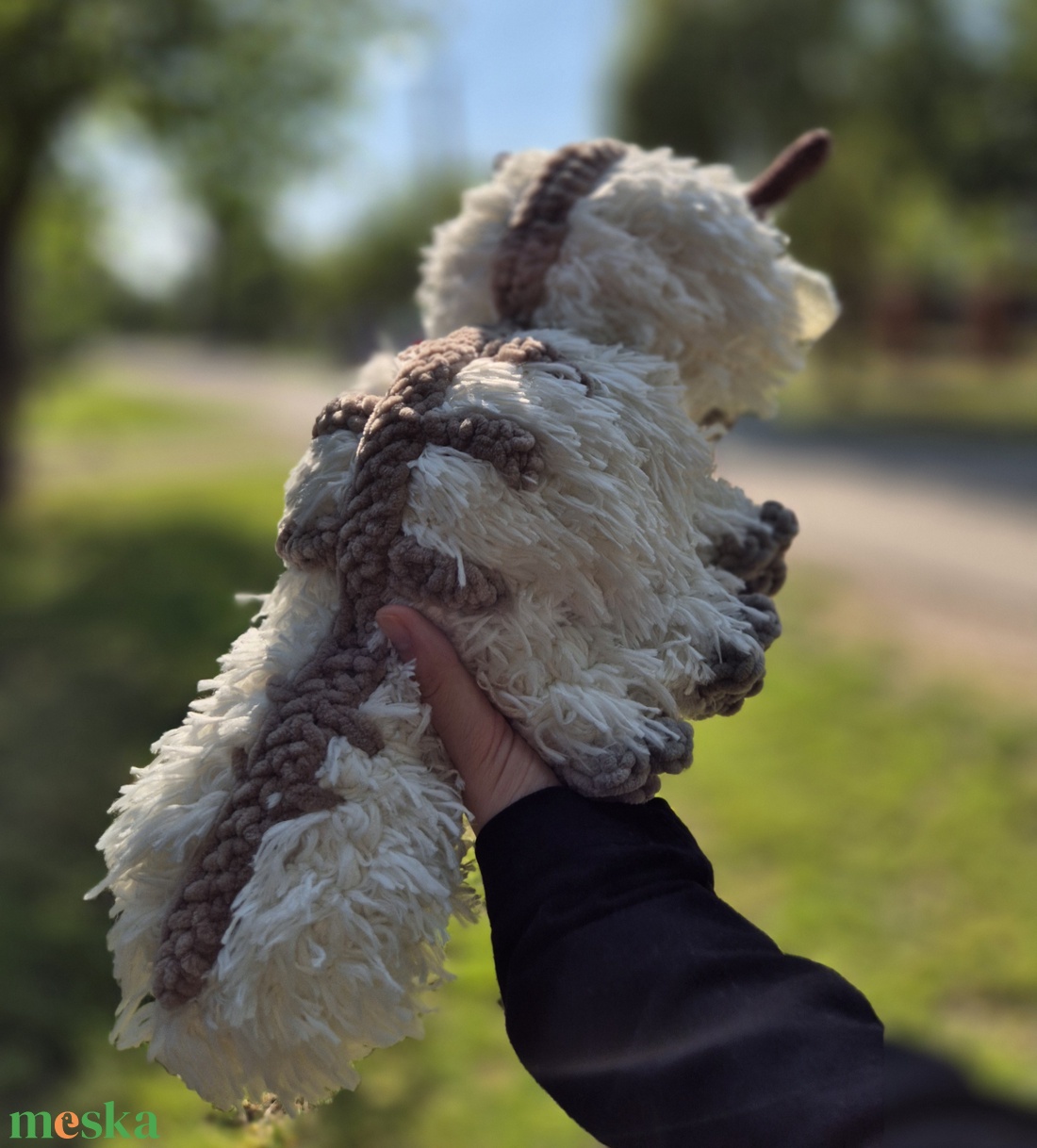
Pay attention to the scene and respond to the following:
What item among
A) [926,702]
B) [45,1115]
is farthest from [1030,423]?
[45,1115]

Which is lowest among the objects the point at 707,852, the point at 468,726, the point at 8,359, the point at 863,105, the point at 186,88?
the point at 468,726

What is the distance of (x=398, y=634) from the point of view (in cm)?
75

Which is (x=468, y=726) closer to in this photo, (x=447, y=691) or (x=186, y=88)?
(x=447, y=691)

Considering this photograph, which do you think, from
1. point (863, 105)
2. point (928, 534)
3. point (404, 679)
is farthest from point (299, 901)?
point (863, 105)

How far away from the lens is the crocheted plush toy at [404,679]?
0.68 m

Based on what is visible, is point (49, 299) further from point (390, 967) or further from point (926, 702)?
point (390, 967)

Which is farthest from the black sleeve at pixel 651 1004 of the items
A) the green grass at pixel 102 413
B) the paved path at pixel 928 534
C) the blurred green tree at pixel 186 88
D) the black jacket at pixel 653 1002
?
the green grass at pixel 102 413

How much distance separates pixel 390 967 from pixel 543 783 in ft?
0.58

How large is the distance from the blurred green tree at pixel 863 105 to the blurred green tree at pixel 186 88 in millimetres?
4254

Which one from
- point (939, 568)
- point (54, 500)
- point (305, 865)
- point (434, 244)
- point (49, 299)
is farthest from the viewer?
point (49, 299)

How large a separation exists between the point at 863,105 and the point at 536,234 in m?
12.5

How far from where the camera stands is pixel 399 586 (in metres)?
0.76

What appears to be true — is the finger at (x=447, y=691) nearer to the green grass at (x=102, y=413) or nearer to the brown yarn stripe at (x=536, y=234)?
the brown yarn stripe at (x=536, y=234)

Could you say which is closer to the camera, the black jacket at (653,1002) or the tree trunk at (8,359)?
the black jacket at (653,1002)
